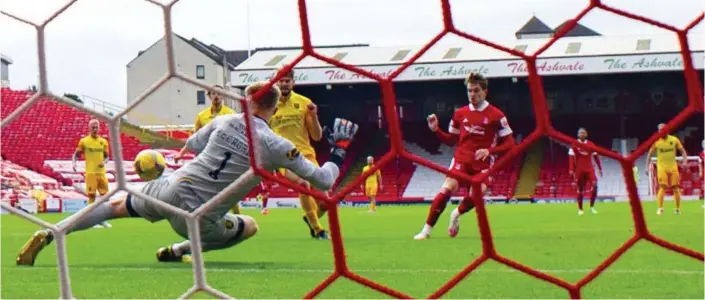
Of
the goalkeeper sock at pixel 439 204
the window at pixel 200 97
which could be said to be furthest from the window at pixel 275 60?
the goalkeeper sock at pixel 439 204

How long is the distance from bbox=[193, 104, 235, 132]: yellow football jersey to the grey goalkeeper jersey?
0.05 feet

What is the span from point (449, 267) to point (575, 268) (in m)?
0.49

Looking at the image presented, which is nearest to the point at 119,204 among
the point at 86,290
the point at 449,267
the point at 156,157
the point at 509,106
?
the point at 156,157

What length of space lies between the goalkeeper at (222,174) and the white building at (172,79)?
10 centimetres

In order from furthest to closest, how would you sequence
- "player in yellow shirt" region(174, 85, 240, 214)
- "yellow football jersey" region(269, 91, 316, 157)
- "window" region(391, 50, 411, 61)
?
"yellow football jersey" region(269, 91, 316, 157) < "window" region(391, 50, 411, 61) < "player in yellow shirt" region(174, 85, 240, 214)

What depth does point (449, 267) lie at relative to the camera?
407 cm

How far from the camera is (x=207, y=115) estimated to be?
2377mm

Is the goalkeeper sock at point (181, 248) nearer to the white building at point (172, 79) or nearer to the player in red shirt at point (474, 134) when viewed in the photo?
the player in red shirt at point (474, 134)

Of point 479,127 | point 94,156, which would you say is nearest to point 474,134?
point 479,127

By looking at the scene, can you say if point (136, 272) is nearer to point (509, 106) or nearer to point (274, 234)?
point (274, 234)

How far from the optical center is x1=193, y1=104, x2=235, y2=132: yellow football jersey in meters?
2.19

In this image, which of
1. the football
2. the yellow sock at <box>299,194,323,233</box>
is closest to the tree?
the football

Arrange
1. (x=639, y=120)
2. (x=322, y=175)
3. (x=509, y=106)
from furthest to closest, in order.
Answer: (x=639, y=120) < (x=509, y=106) < (x=322, y=175)

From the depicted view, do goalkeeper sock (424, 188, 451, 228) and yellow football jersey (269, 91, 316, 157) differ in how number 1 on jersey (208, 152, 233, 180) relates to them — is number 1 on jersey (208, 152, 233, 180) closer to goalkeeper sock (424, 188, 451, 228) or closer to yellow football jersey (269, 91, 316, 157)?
yellow football jersey (269, 91, 316, 157)
